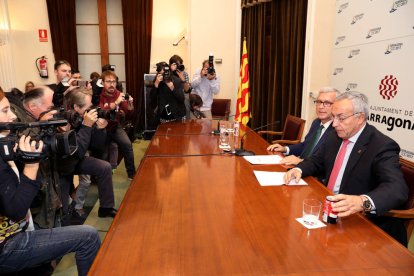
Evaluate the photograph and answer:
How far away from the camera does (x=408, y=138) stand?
2414mm

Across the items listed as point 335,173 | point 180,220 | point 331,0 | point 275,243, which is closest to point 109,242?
point 180,220

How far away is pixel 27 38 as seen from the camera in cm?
583

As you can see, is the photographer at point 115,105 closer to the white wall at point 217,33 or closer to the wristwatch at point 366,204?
the wristwatch at point 366,204

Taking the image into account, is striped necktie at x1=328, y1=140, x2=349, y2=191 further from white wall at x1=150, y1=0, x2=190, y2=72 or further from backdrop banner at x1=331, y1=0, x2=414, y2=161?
white wall at x1=150, y1=0, x2=190, y2=72

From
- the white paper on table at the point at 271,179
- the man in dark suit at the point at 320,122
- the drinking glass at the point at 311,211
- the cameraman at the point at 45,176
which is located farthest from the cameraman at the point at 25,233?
the man in dark suit at the point at 320,122

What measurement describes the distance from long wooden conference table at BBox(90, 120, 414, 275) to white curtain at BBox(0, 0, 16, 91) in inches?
206

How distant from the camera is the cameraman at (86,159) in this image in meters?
2.20

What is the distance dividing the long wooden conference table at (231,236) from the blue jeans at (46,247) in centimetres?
30

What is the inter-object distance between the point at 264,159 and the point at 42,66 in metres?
5.37

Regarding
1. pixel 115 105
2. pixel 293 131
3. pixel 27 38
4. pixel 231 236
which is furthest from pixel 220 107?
pixel 231 236

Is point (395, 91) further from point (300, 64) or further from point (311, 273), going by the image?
point (311, 273)

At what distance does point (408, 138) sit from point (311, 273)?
199 centimetres

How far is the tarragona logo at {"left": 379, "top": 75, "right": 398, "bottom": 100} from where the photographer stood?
2561 mm

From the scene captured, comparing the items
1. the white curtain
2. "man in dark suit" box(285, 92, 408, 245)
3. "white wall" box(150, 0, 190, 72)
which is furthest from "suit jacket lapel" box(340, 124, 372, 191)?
the white curtain
